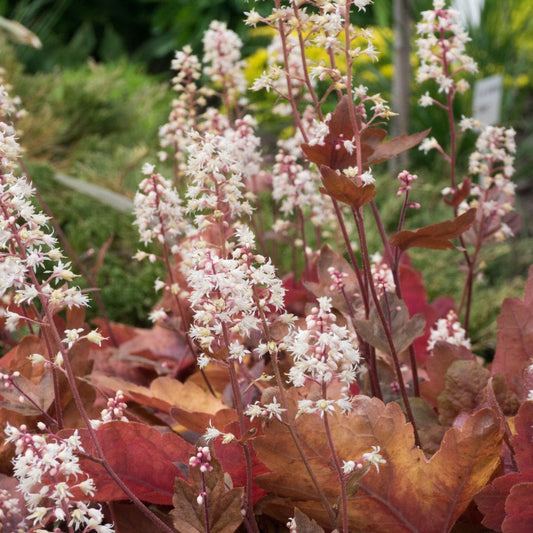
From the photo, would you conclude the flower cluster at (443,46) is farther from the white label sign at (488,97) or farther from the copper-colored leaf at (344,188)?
the white label sign at (488,97)

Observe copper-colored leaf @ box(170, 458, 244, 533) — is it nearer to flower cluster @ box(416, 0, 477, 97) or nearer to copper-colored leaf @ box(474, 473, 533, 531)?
copper-colored leaf @ box(474, 473, 533, 531)

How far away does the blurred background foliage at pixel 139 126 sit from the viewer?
151 centimetres

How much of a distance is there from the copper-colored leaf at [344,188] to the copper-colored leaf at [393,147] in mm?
97

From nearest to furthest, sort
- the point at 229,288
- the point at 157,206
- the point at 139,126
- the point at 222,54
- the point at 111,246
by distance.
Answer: the point at 229,288
the point at 157,206
the point at 222,54
the point at 111,246
the point at 139,126

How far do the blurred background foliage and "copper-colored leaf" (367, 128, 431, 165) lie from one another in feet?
0.54

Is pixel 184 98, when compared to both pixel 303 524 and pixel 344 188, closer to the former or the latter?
pixel 344 188

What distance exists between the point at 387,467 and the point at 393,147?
11.1 inches

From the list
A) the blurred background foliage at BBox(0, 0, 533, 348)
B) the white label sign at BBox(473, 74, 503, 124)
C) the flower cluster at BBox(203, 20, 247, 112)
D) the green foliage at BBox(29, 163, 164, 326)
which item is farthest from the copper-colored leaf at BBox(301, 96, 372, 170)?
the white label sign at BBox(473, 74, 503, 124)

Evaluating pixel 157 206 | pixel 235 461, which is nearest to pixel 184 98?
pixel 157 206

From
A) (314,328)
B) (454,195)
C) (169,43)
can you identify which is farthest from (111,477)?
(169,43)

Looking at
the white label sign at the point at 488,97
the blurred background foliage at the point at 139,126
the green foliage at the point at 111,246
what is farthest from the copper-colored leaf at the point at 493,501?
the white label sign at the point at 488,97

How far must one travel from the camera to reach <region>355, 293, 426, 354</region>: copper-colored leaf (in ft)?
2.17

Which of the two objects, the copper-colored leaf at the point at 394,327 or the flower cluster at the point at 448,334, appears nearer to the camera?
the copper-colored leaf at the point at 394,327

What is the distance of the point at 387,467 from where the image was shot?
594 millimetres
